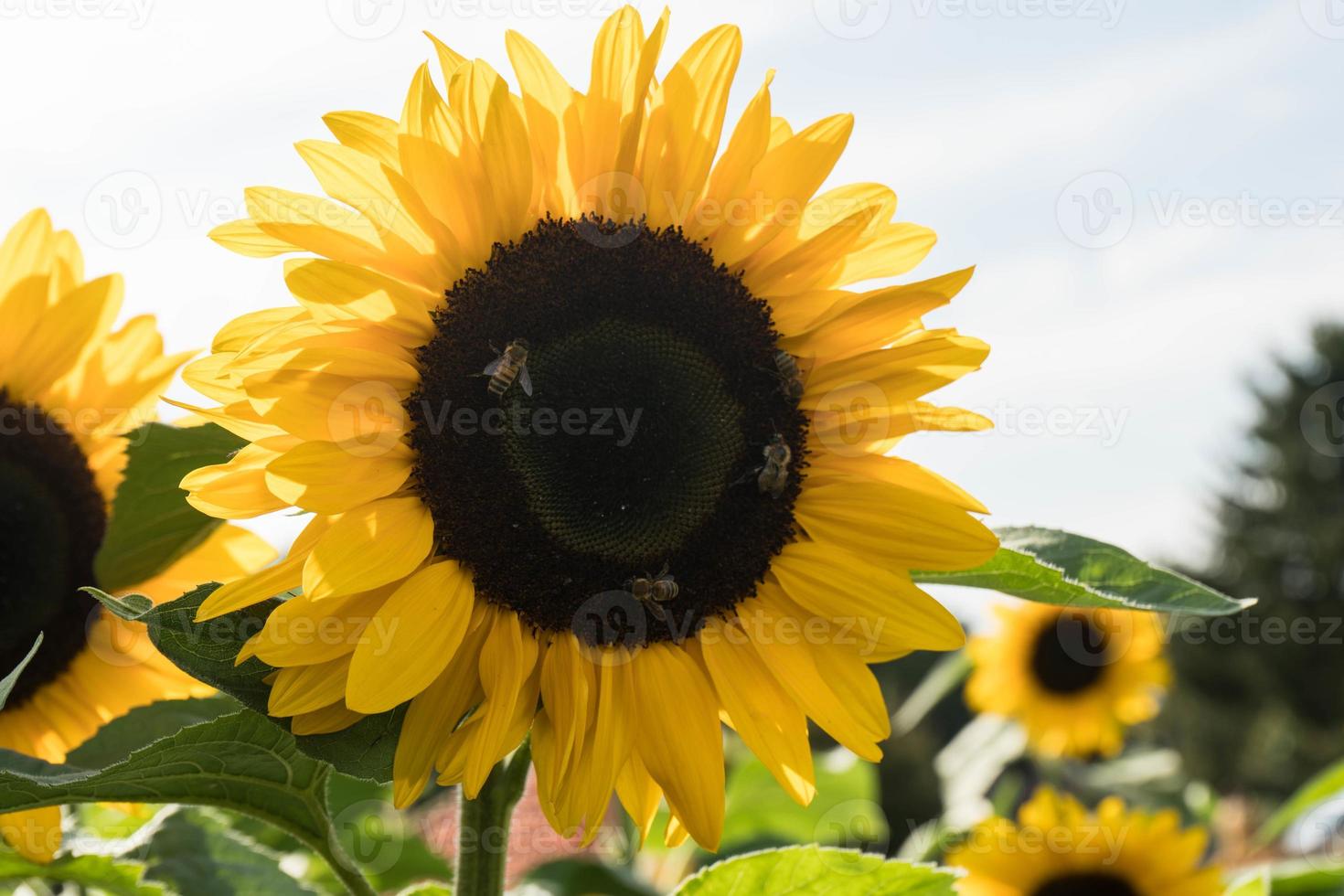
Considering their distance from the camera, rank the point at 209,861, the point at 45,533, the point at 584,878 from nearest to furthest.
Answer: the point at 209,861
the point at 45,533
the point at 584,878

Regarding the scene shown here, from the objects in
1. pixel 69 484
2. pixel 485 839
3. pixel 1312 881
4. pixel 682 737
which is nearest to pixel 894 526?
pixel 682 737

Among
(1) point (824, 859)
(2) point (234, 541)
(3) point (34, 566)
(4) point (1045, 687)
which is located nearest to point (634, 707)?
(1) point (824, 859)

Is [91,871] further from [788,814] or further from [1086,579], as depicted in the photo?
[788,814]

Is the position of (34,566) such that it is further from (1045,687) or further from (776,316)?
(1045,687)

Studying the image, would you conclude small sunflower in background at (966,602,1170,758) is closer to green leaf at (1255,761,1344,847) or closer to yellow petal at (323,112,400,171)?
green leaf at (1255,761,1344,847)

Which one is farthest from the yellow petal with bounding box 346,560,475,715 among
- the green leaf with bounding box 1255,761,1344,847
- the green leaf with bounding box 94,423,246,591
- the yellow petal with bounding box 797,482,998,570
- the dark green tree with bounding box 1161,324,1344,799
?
the dark green tree with bounding box 1161,324,1344,799
